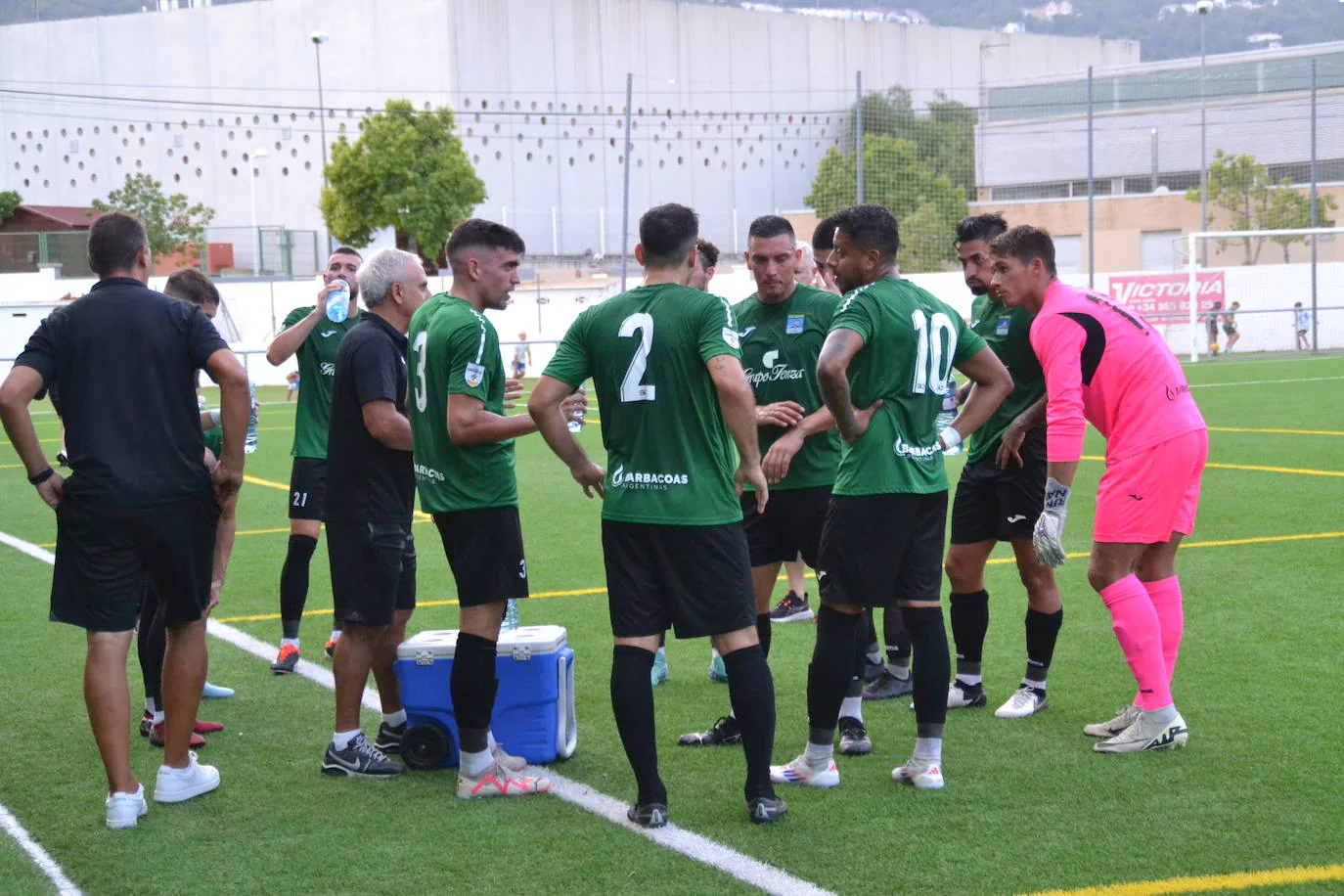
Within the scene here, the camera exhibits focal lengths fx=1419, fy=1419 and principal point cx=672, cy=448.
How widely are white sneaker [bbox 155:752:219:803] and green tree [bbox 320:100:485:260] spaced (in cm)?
5581

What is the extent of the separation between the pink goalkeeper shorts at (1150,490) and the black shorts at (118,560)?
3.52 metres

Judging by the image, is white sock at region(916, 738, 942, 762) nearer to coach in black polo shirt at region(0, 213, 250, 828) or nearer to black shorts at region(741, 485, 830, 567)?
black shorts at region(741, 485, 830, 567)

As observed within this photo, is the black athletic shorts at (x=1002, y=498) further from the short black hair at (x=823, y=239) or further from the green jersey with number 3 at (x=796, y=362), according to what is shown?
the short black hair at (x=823, y=239)

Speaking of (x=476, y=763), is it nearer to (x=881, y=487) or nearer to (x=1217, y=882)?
(x=881, y=487)

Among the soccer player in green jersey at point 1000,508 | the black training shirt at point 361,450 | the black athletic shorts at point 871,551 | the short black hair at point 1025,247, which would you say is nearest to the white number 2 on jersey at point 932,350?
the black athletic shorts at point 871,551

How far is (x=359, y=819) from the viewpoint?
5.10 metres

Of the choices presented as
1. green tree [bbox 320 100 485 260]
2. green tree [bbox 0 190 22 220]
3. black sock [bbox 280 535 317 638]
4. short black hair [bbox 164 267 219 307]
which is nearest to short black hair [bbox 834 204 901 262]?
short black hair [bbox 164 267 219 307]

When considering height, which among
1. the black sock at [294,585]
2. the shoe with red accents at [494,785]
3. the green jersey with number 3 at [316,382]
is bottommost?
the shoe with red accents at [494,785]

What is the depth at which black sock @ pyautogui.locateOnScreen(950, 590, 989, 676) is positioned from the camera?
6559 mm

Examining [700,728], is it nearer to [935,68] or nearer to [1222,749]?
[1222,749]

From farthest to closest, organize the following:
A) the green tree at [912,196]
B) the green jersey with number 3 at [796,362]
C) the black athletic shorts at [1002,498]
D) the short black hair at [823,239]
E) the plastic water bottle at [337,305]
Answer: the green tree at [912,196] → the plastic water bottle at [337,305] → the short black hair at [823,239] → the black athletic shorts at [1002,498] → the green jersey with number 3 at [796,362]

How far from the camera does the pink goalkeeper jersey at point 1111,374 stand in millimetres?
5625

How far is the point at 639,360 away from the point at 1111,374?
81.4 inches

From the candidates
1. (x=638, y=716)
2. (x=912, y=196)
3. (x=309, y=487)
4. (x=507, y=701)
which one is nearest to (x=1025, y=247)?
(x=638, y=716)
